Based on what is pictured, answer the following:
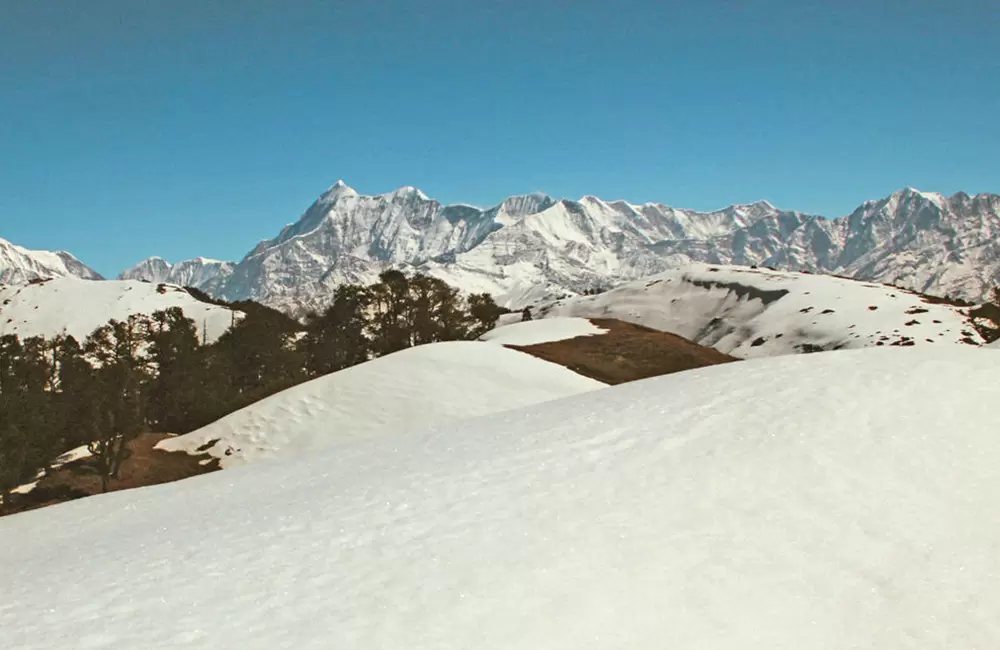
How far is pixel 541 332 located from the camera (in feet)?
304

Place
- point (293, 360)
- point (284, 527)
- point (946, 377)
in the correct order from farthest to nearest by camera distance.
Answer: point (293, 360)
point (946, 377)
point (284, 527)

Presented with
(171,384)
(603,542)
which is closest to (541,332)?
(171,384)

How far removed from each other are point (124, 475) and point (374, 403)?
1841 centimetres

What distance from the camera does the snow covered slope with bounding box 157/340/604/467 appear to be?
4578 centimetres

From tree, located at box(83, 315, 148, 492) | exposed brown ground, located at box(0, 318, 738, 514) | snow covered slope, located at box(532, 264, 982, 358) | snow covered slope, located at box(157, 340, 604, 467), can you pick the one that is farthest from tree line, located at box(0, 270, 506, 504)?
snow covered slope, located at box(532, 264, 982, 358)

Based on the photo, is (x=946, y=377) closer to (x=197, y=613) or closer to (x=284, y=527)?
(x=284, y=527)

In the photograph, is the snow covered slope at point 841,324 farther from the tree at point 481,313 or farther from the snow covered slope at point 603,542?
the snow covered slope at point 603,542

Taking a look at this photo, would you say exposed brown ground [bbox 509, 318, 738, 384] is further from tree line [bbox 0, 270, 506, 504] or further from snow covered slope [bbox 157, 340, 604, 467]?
tree line [bbox 0, 270, 506, 504]

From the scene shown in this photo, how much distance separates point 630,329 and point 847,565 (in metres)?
86.8

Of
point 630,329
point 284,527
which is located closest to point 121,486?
point 284,527

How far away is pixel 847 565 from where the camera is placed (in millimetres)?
12273

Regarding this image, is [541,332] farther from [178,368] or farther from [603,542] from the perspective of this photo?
[603,542]

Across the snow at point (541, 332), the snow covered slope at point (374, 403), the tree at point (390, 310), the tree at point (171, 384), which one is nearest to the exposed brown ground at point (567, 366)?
the snow covered slope at point (374, 403)

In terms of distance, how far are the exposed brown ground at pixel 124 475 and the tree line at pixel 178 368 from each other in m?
0.98
